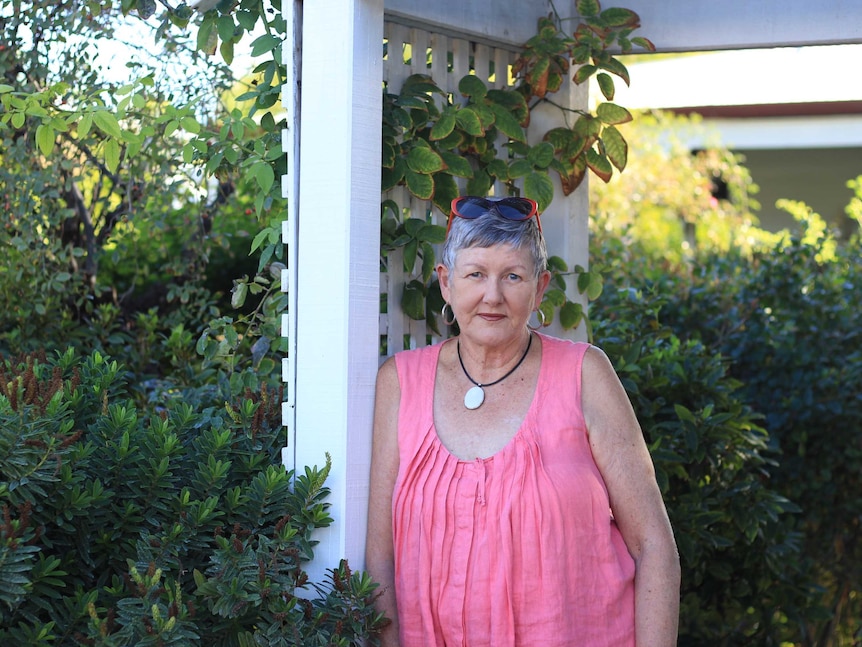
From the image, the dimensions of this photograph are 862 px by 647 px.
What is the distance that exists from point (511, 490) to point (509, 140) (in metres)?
1.34

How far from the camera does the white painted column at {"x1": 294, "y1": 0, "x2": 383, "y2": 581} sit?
2.56 metres

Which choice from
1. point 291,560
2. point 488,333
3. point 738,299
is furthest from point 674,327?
point 291,560

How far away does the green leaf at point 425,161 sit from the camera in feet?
9.36

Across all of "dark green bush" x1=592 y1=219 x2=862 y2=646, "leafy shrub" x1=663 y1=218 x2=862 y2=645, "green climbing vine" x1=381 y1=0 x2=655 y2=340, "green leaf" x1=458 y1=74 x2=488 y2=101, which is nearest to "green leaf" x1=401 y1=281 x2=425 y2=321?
"green climbing vine" x1=381 y1=0 x2=655 y2=340

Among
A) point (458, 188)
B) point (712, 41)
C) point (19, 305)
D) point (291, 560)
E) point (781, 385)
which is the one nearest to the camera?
point (291, 560)

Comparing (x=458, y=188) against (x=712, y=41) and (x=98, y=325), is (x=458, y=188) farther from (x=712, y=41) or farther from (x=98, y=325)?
(x=98, y=325)

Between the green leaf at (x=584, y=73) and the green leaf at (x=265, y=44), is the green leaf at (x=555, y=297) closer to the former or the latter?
the green leaf at (x=584, y=73)

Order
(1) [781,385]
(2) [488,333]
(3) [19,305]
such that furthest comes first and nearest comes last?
(1) [781,385]
(3) [19,305]
(2) [488,333]

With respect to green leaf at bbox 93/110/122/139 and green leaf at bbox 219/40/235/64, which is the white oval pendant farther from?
green leaf at bbox 219/40/235/64

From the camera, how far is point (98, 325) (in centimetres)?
412

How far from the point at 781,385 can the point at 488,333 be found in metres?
3.01

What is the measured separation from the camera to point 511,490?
247cm

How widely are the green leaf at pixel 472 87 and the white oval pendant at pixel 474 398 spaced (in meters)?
0.97

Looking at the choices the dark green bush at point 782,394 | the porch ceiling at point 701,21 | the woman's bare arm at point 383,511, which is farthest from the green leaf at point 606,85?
the woman's bare arm at point 383,511
